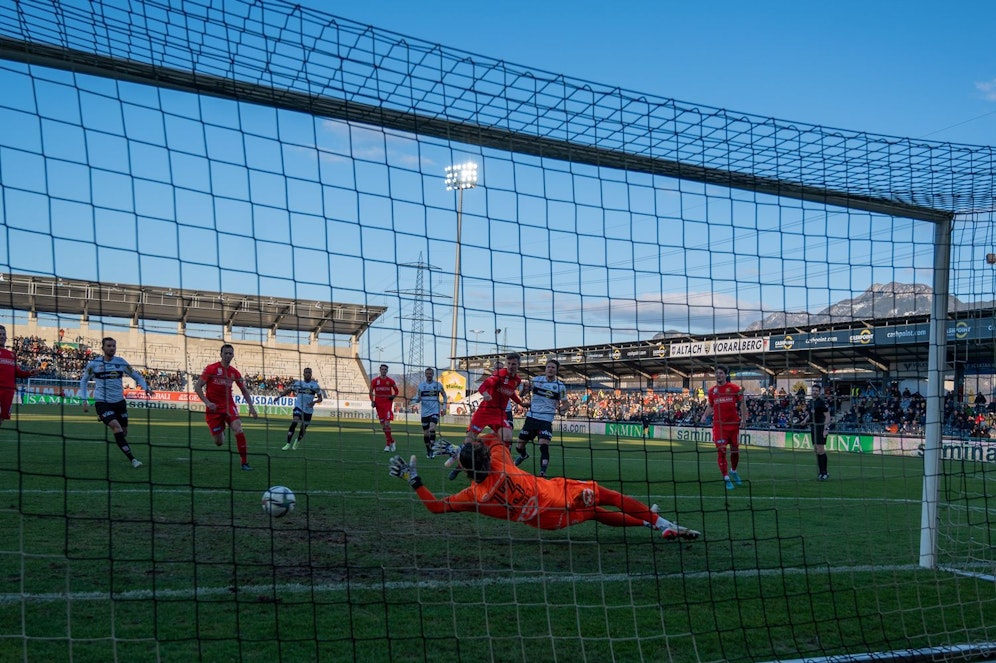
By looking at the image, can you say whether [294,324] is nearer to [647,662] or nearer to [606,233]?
[606,233]

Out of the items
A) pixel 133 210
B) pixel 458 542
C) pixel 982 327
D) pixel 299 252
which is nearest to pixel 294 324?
pixel 299 252

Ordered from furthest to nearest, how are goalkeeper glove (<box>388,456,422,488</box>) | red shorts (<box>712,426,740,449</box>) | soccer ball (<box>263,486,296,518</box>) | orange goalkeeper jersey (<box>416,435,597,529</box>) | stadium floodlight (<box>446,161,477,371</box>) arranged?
red shorts (<box>712,426,740,449</box>), soccer ball (<box>263,486,296,518</box>), orange goalkeeper jersey (<box>416,435,597,529</box>), goalkeeper glove (<box>388,456,422,488</box>), stadium floodlight (<box>446,161,477,371</box>)

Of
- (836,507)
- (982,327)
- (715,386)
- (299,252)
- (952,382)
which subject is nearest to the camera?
(299,252)

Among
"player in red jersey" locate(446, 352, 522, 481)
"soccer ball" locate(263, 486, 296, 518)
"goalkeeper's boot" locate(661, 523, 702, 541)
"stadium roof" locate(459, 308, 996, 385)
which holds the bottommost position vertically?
"goalkeeper's boot" locate(661, 523, 702, 541)

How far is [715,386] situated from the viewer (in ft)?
41.8

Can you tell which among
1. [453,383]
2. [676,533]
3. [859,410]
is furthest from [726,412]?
[453,383]

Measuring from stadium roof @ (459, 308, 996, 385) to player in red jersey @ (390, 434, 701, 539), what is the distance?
2.32 feet

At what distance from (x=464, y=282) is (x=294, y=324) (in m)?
1.04

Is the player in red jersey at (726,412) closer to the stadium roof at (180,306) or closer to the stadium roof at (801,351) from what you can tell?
the stadium roof at (801,351)

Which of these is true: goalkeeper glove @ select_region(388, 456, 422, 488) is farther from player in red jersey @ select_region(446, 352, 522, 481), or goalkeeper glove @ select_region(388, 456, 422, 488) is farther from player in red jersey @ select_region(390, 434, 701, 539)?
player in red jersey @ select_region(446, 352, 522, 481)

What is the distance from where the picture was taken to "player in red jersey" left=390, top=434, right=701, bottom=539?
575 cm

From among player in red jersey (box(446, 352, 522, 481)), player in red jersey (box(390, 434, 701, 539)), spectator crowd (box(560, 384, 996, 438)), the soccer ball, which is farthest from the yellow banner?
spectator crowd (box(560, 384, 996, 438))

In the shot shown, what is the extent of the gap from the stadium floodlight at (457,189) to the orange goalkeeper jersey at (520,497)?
1.17 meters

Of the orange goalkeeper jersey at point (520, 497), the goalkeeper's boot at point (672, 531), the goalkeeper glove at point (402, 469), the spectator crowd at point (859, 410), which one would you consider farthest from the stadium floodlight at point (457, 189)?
the spectator crowd at point (859, 410)
